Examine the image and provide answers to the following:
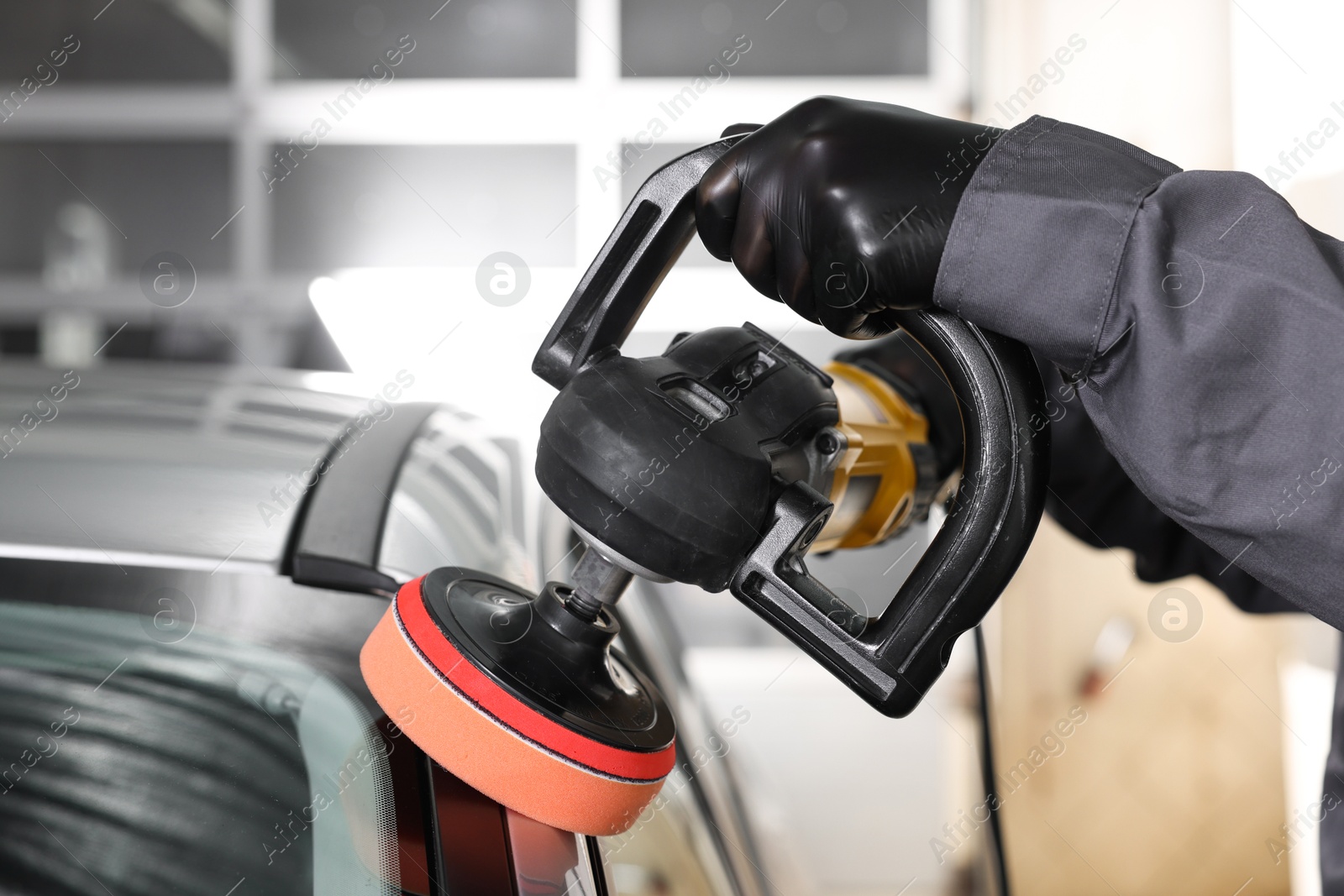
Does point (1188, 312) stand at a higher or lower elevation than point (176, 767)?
higher

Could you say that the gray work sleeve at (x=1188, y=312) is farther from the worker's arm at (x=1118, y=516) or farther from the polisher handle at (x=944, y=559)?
the worker's arm at (x=1118, y=516)

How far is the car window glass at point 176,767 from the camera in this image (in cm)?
46

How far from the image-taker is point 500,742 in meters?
0.44

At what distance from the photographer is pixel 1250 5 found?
1169 millimetres

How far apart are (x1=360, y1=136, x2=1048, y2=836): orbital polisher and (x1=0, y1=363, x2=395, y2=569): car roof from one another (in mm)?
185

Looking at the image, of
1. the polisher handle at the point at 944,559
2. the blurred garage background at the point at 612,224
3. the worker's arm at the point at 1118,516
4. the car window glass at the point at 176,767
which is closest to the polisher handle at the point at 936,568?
the polisher handle at the point at 944,559

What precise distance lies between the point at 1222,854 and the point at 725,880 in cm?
233

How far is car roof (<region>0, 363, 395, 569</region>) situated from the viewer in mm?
563

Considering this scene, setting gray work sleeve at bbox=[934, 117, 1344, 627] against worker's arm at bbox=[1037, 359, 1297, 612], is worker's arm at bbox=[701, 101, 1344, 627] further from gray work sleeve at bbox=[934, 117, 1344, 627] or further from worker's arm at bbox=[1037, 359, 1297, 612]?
worker's arm at bbox=[1037, 359, 1297, 612]

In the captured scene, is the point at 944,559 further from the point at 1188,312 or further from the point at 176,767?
the point at 176,767

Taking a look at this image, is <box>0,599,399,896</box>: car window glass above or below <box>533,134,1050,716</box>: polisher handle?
below

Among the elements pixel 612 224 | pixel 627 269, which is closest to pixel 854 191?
pixel 627 269

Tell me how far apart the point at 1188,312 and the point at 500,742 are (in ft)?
1.42

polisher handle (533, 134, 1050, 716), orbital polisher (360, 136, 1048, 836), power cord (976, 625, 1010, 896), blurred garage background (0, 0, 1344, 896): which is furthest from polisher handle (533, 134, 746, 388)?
blurred garage background (0, 0, 1344, 896)
